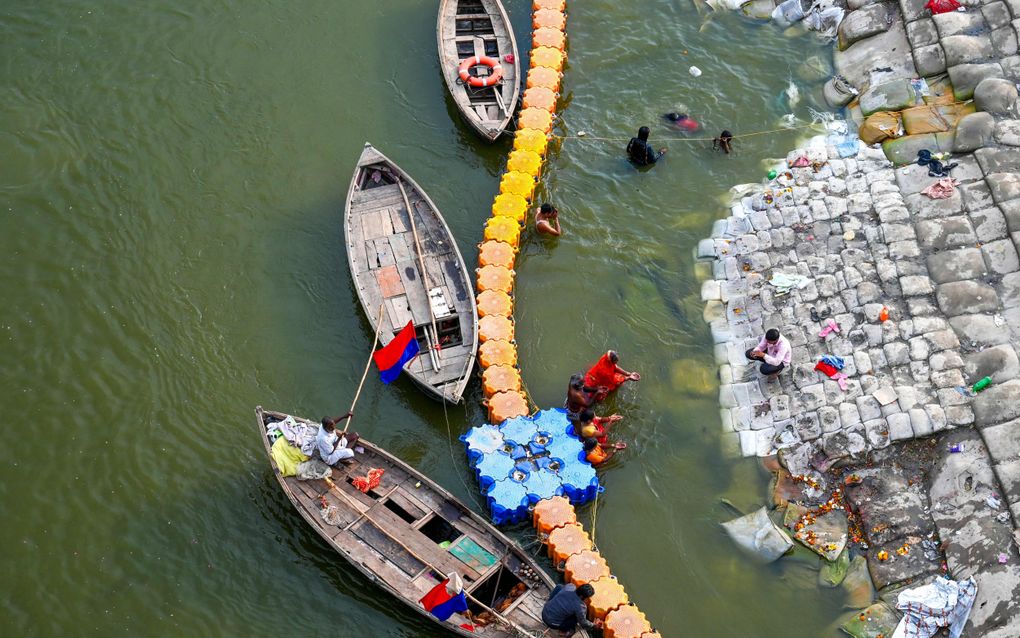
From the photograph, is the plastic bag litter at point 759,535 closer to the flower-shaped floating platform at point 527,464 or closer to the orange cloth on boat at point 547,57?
the flower-shaped floating platform at point 527,464

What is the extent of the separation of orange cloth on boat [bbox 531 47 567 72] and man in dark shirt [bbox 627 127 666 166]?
262 cm

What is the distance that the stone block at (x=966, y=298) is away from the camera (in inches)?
717

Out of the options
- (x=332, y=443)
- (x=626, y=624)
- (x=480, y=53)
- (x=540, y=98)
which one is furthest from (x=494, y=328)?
(x=480, y=53)

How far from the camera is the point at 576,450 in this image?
699 inches

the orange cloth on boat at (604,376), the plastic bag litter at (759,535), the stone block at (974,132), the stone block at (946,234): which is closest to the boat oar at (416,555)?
the plastic bag litter at (759,535)

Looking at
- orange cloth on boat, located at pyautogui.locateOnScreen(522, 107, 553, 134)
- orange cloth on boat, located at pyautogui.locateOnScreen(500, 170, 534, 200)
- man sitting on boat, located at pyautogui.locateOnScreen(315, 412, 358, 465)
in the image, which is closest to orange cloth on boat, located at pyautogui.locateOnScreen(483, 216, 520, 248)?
orange cloth on boat, located at pyautogui.locateOnScreen(500, 170, 534, 200)

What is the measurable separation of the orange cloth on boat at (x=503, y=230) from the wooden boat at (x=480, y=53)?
8.21 ft

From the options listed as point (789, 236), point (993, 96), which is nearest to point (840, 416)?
point (789, 236)

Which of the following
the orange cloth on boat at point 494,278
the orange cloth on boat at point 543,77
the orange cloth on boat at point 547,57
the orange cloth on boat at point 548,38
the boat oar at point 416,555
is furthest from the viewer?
the orange cloth on boat at point 548,38

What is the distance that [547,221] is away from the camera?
2131cm

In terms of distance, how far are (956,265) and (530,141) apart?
902 cm

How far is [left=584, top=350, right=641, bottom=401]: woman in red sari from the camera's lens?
18.4 m

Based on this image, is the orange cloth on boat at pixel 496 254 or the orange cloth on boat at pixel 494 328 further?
the orange cloth on boat at pixel 496 254

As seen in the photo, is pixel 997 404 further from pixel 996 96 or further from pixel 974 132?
pixel 996 96
